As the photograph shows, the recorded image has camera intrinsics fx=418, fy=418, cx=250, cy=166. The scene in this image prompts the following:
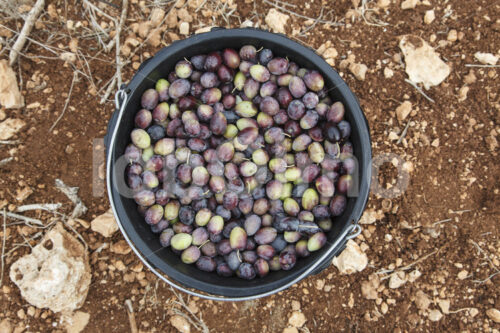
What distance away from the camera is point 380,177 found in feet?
7.70

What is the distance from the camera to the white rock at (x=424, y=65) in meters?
2.41

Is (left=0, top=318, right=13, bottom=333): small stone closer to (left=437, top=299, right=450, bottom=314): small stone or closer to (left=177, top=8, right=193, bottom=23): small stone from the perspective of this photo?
(left=177, top=8, right=193, bottom=23): small stone

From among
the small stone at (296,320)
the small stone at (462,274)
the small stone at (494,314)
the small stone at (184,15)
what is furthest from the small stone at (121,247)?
the small stone at (494,314)

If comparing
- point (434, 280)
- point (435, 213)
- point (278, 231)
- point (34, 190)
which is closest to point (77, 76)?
point (34, 190)

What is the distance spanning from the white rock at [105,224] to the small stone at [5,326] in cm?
66

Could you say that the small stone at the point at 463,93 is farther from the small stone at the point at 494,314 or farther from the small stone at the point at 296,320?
the small stone at the point at 296,320

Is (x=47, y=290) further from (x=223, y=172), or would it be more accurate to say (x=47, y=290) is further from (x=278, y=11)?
(x=278, y=11)

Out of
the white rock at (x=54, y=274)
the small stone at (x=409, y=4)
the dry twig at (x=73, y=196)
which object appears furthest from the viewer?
the small stone at (x=409, y=4)

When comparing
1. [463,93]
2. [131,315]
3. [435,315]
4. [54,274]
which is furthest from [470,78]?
[54,274]

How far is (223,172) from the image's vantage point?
6.70ft

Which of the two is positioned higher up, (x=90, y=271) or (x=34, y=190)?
(x=34, y=190)

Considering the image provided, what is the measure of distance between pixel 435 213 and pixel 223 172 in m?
1.22

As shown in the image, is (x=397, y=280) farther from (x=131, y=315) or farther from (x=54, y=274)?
(x=54, y=274)

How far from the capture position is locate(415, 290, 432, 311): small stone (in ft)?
7.54
